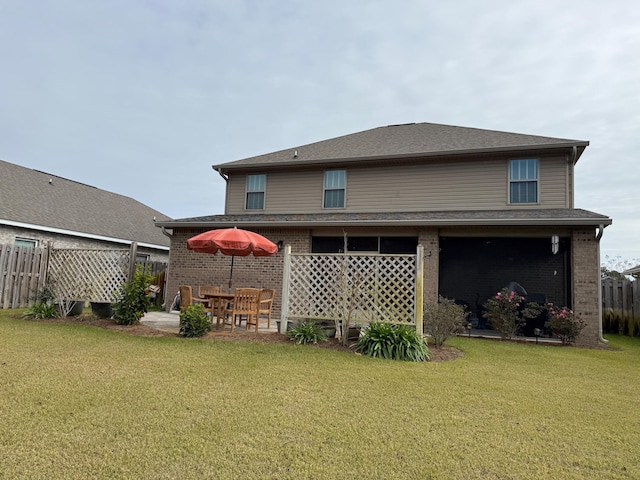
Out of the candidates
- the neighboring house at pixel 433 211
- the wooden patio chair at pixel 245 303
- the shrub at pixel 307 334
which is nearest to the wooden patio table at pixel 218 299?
the wooden patio chair at pixel 245 303

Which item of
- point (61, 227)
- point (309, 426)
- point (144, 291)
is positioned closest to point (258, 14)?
point (144, 291)

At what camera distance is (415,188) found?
480 inches

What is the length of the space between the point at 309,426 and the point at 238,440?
2.09 feet

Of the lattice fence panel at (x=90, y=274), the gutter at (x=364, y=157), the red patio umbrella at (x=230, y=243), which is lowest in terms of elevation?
the lattice fence panel at (x=90, y=274)

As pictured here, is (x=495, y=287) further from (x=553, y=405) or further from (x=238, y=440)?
(x=238, y=440)

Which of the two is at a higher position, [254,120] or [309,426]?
[254,120]

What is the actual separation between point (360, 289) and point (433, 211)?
565 cm

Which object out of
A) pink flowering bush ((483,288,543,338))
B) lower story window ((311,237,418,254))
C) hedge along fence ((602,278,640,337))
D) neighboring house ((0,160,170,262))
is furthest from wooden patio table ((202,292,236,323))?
hedge along fence ((602,278,640,337))

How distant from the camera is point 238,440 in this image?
2.89 m

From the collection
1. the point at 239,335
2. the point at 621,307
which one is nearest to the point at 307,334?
the point at 239,335

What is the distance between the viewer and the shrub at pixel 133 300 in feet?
26.8

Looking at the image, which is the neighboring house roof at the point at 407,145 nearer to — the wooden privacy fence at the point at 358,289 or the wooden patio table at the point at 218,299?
the wooden privacy fence at the point at 358,289

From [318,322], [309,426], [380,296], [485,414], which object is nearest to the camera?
[309,426]

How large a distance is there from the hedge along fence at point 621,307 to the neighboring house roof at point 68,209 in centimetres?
1947
